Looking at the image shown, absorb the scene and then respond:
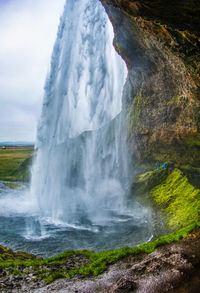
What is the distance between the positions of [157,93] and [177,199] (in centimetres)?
1150

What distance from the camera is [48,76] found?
25.6 meters

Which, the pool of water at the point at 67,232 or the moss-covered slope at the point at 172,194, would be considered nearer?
the pool of water at the point at 67,232

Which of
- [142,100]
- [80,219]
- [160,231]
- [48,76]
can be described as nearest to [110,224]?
[80,219]

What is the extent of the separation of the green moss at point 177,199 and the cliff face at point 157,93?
366 cm

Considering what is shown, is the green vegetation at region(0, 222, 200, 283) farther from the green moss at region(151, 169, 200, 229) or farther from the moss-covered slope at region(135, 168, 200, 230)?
the moss-covered slope at region(135, 168, 200, 230)

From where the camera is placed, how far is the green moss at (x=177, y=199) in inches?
622

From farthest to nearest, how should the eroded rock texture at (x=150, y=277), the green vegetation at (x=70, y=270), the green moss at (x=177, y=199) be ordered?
1. the green moss at (x=177, y=199)
2. the green vegetation at (x=70, y=270)
3. the eroded rock texture at (x=150, y=277)

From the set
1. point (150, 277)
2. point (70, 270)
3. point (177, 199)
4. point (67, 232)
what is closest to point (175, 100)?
point (177, 199)

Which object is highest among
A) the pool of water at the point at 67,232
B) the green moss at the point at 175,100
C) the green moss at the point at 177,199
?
the green moss at the point at 175,100

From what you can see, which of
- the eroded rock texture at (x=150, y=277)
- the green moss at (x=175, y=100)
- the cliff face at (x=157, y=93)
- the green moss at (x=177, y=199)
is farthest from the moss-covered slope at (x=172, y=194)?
the green moss at (x=175, y=100)

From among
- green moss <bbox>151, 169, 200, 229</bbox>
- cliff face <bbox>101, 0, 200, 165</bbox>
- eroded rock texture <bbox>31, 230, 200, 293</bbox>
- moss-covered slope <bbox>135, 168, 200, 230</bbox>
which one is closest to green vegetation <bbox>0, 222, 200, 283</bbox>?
eroded rock texture <bbox>31, 230, 200, 293</bbox>

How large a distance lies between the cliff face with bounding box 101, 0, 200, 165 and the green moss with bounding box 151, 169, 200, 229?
12.0 feet

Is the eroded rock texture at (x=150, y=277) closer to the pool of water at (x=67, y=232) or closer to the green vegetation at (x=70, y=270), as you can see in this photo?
the green vegetation at (x=70, y=270)

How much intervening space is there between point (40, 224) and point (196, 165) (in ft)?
54.7
